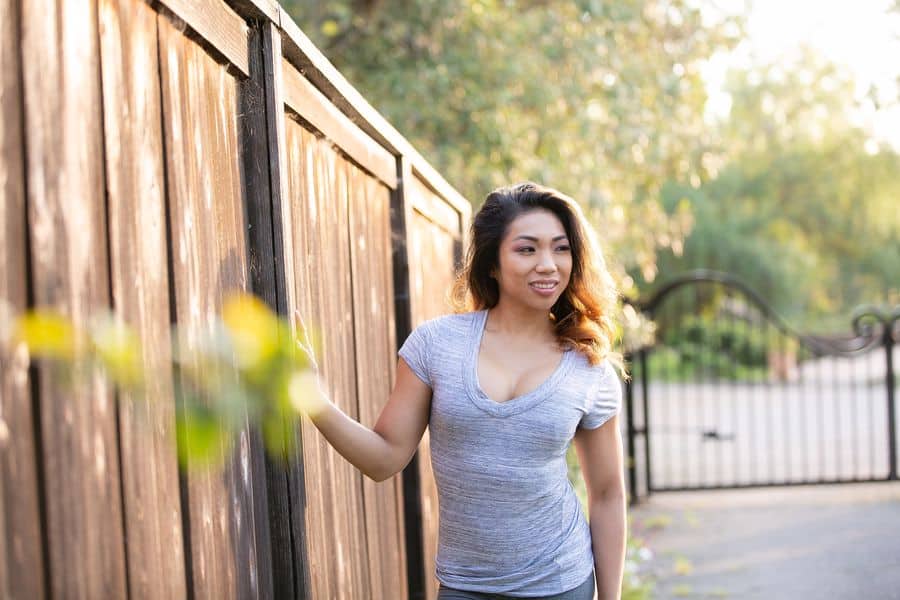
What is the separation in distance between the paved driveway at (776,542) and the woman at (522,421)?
401cm

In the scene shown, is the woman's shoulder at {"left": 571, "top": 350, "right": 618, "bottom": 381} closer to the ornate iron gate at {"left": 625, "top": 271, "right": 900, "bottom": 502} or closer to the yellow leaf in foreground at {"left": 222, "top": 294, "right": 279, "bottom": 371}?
the ornate iron gate at {"left": 625, "top": 271, "right": 900, "bottom": 502}

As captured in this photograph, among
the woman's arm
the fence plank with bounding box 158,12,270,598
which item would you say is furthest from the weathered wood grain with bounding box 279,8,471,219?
the woman's arm

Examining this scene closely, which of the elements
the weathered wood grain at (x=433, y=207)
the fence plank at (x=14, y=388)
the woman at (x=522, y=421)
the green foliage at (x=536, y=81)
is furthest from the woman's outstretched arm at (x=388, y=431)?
the green foliage at (x=536, y=81)

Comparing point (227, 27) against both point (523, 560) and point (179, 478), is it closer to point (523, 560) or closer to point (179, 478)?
point (179, 478)

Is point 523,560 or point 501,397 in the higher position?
point 501,397

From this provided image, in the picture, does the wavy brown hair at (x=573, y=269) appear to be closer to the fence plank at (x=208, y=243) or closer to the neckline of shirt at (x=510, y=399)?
the neckline of shirt at (x=510, y=399)

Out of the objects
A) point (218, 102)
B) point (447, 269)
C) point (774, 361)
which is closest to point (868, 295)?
point (774, 361)

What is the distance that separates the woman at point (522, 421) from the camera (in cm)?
264

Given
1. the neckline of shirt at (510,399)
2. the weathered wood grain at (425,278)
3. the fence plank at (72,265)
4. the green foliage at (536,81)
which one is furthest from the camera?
the green foliage at (536,81)

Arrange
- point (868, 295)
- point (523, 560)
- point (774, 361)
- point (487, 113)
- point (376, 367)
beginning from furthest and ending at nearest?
point (868, 295) → point (774, 361) → point (487, 113) → point (376, 367) → point (523, 560)

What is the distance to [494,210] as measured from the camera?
2988 mm

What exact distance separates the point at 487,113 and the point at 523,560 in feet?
19.5

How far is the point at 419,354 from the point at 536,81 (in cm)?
613

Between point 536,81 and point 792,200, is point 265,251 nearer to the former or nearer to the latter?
point 536,81
